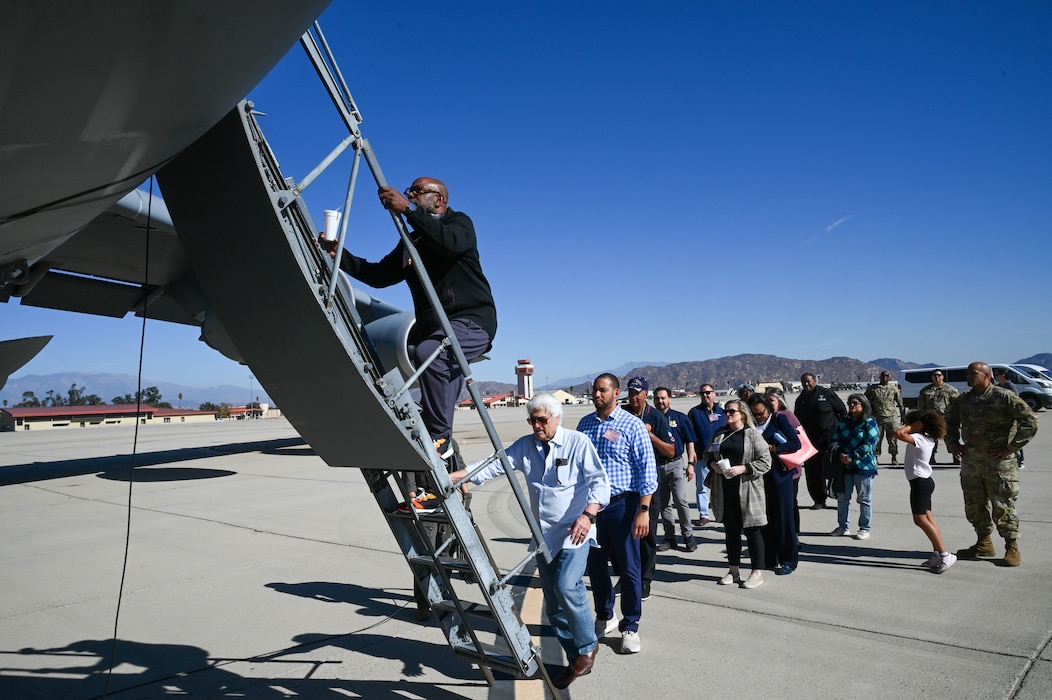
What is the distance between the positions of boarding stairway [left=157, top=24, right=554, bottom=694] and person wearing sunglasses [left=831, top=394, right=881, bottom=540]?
197 inches

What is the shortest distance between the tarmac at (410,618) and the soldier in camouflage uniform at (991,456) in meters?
0.30

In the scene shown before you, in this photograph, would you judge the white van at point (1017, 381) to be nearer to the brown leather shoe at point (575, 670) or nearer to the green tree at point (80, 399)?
the brown leather shoe at point (575, 670)

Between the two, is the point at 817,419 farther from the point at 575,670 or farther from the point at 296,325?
the point at 296,325

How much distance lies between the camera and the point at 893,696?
335 centimetres

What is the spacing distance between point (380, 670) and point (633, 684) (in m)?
1.51

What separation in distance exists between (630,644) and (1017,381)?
3279 cm

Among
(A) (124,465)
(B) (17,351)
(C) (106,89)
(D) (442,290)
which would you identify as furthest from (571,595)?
(A) (124,465)

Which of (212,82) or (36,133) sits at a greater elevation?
(212,82)

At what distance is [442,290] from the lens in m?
3.29

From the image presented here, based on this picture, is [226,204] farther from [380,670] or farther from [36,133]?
[380,670]

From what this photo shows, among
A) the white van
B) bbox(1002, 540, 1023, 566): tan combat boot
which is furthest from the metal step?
the white van

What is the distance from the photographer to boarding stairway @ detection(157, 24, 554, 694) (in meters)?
2.57

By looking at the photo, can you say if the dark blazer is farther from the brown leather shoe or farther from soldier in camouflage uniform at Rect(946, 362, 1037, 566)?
the brown leather shoe

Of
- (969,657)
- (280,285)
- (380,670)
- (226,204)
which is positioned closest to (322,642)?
(380,670)
